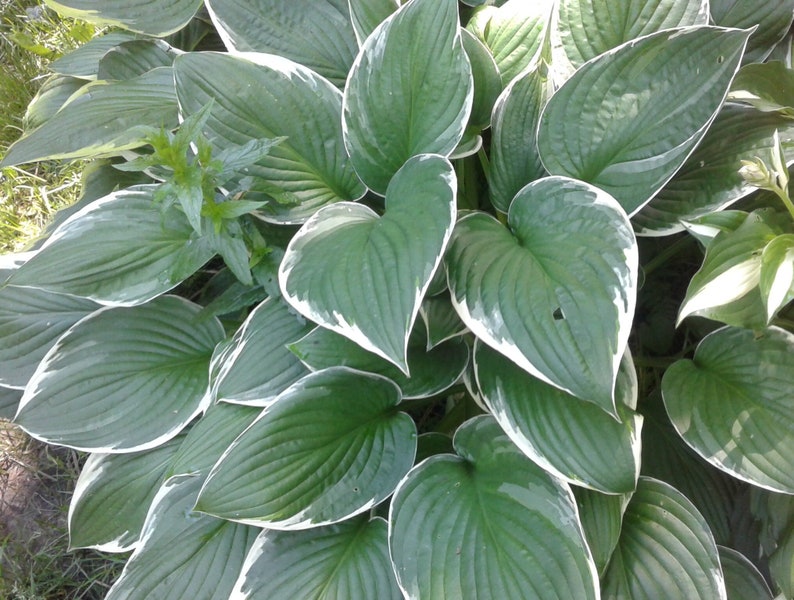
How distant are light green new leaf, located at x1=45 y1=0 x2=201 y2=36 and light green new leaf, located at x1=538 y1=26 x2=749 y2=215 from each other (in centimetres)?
88

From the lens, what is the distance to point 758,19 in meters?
1.25

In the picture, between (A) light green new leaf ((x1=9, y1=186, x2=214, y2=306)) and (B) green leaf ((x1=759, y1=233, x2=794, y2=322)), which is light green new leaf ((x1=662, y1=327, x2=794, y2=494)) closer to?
(B) green leaf ((x1=759, y1=233, x2=794, y2=322))

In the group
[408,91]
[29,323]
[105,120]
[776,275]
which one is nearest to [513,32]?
[408,91]

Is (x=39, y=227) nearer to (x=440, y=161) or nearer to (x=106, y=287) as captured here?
(x=106, y=287)

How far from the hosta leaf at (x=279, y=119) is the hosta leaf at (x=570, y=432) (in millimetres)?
489

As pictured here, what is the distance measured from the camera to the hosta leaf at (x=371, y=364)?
110cm

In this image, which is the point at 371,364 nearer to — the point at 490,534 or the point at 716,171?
the point at 490,534

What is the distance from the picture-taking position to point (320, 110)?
1.19 meters

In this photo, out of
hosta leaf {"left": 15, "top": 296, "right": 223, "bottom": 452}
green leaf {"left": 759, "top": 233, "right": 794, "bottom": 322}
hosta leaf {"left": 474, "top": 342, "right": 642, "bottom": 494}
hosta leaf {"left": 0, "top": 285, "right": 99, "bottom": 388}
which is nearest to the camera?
green leaf {"left": 759, "top": 233, "right": 794, "bottom": 322}

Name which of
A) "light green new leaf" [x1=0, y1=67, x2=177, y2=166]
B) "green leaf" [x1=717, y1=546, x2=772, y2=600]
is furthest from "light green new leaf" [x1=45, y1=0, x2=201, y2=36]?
"green leaf" [x1=717, y1=546, x2=772, y2=600]

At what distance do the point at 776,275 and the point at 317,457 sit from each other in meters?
0.71

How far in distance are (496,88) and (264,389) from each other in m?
0.70

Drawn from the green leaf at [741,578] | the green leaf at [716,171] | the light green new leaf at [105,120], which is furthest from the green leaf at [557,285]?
the light green new leaf at [105,120]

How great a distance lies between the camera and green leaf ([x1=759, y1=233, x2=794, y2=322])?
0.82 m
